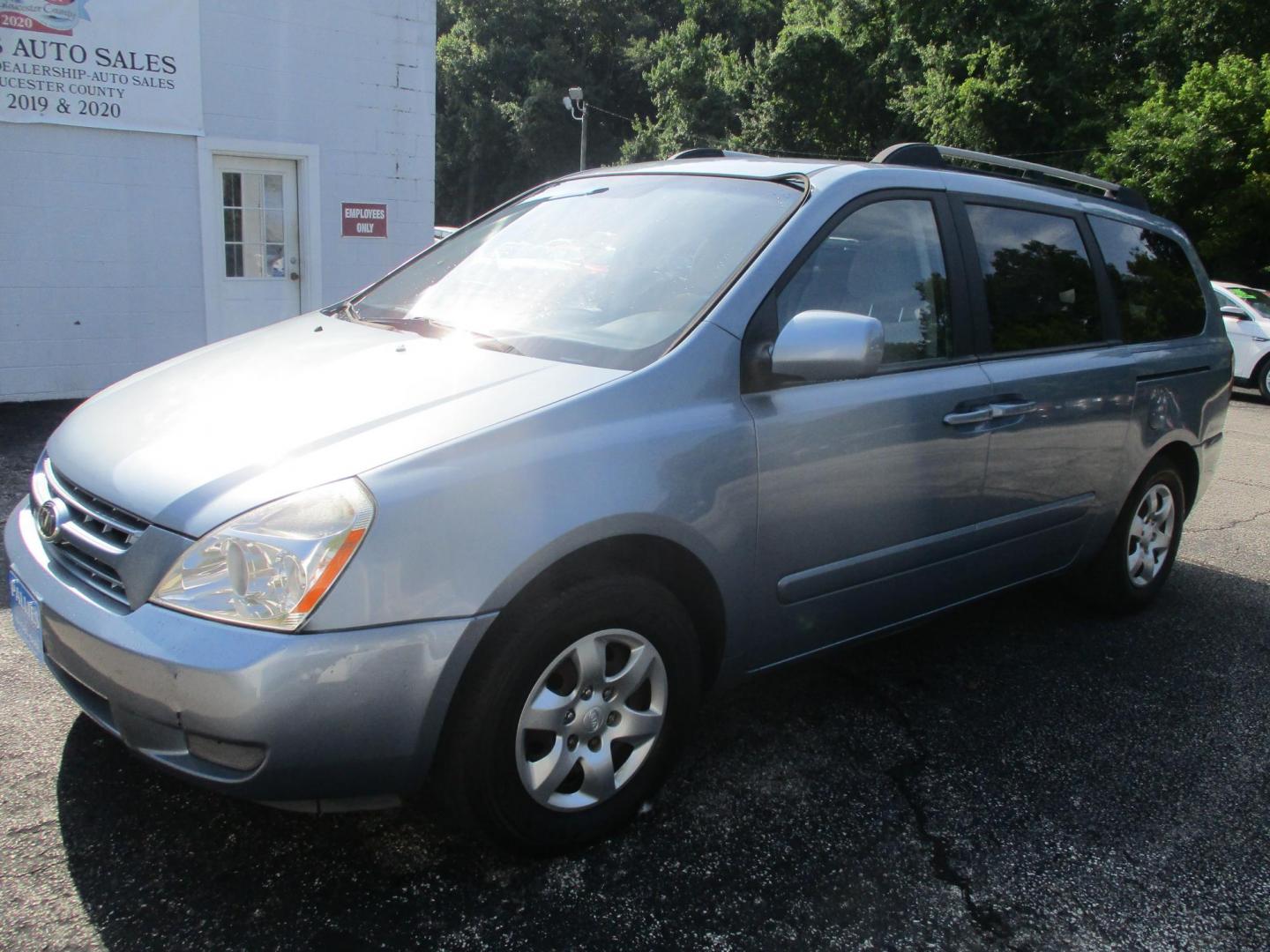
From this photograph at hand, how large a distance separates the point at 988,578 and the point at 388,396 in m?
2.28

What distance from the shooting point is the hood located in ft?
7.35

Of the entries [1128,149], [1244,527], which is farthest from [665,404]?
[1128,149]

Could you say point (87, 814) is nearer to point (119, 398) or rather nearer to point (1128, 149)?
point (119, 398)

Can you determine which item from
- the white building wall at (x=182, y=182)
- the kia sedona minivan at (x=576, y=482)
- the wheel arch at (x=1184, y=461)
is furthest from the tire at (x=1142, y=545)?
the white building wall at (x=182, y=182)

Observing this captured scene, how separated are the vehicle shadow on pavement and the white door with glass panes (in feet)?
21.5

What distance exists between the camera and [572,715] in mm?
2484

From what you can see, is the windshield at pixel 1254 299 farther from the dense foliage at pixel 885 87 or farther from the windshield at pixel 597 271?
the windshield at pixel 597 271

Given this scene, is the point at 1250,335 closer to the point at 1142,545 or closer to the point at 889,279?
the point at 1142,545

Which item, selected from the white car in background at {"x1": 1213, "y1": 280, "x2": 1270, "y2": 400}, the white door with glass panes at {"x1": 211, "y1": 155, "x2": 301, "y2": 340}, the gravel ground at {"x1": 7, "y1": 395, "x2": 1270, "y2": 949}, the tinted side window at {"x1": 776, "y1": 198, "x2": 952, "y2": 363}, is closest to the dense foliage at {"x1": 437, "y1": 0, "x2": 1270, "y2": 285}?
the white car in background at {"x1": 1213, "y1": 280, "x2": 1270, "y2": 400}

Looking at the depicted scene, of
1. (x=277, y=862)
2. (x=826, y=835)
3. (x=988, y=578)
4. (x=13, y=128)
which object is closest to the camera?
(x=277, y=862)

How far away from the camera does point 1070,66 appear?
27.4 meters

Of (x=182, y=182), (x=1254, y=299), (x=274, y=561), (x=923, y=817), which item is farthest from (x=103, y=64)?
(x=1254, y=299)

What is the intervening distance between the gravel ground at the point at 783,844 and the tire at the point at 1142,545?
2.28ft

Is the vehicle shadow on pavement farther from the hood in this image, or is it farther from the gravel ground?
the hood
